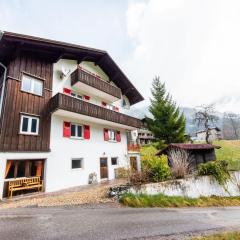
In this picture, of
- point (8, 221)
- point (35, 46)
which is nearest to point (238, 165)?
point (8, 221)

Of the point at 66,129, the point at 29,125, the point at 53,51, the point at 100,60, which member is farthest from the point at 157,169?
the point at 100,60

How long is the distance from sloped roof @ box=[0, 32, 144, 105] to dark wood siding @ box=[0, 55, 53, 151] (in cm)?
76

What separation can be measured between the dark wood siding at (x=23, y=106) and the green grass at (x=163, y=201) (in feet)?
24.8

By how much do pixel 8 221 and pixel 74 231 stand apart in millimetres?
2948

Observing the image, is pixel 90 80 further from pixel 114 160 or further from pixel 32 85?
pixel 114 160

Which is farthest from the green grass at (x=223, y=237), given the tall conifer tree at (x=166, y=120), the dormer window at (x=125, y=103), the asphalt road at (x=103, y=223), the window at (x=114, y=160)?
the tall conifer tree at (x=166, y=120)

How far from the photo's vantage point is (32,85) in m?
14.5

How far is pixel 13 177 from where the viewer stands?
12281 mm

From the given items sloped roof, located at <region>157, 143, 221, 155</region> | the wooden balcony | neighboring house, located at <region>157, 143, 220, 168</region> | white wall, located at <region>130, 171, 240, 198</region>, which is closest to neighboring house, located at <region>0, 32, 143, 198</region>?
the wooden balcony

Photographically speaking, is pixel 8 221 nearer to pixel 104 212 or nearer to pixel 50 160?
pixel 104 212

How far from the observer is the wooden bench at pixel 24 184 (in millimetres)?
11748

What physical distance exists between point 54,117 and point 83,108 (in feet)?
8.32

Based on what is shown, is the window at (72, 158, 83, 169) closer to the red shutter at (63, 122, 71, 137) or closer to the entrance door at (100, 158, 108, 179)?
the red shutter at (63, 122, 71, 137)

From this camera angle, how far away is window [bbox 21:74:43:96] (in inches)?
555
